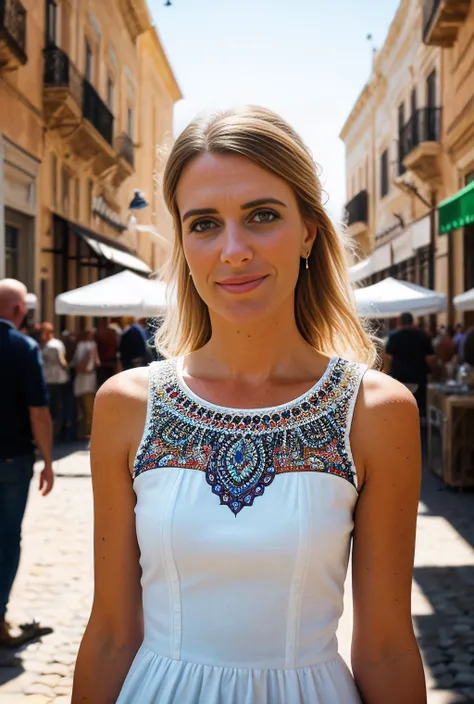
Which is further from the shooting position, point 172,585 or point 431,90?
point 431,90

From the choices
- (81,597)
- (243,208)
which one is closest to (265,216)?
(243,208)

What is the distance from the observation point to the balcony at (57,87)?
16.0 meters

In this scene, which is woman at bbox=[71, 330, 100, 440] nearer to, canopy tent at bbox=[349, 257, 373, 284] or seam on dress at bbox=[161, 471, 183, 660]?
canopy tent at bbox=[349, 257, 373, 284]

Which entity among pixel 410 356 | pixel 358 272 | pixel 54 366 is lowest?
pixel 54 366

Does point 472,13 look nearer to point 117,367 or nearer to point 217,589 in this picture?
point 117,367

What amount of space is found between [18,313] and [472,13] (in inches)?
514

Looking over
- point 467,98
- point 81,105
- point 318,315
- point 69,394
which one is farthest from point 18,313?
point 81,105

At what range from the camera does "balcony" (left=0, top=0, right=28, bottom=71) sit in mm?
12500

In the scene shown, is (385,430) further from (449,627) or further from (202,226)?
(449,627)

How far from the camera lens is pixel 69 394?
12523 millimetres

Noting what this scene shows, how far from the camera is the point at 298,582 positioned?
164 cm

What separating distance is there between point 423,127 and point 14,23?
32.1ft

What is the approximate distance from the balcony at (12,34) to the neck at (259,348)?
11689mm

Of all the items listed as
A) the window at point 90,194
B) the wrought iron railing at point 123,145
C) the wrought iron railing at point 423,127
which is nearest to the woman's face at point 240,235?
the wrought iron railing at point 423,127
